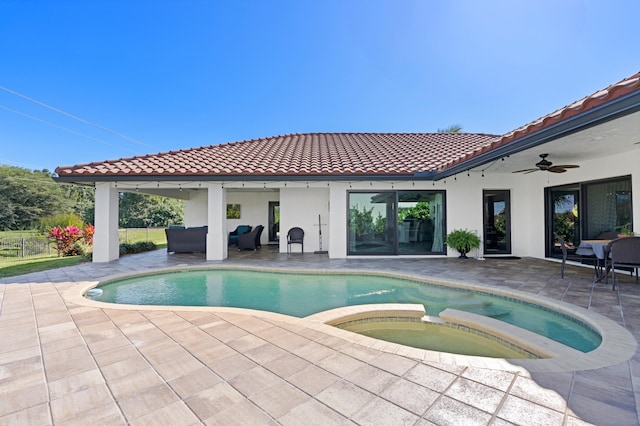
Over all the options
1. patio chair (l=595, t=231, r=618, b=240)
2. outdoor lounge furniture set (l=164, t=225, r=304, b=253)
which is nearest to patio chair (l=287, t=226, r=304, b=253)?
outdoor lounge furniture set (l=164, t=225, r=304, b=253)

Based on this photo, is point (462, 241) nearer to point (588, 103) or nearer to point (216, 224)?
point (588, 103)

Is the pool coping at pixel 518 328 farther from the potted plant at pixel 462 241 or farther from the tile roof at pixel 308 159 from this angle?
the potted plant at pixel 462 241

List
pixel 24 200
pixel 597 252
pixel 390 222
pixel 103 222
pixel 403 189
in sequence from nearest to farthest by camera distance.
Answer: pixel 597 252 < pixel 103 222 < pixel 403 189 < pixel 390 222 < pixel 24 200

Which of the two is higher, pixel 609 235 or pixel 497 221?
pixel 497 221

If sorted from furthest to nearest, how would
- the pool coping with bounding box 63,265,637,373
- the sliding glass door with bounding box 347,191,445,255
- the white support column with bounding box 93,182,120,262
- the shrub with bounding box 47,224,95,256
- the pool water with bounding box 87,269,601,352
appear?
the shrub with bounding box 47,224,95,256
the sliding glass door with bounding box 347,191,445,255
the white support column with bounding box 93,182,120,262
the pool water with bounding box 87,269,601,352
the pool coping with bounding box 63,265,637,373

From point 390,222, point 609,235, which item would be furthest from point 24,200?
point 609,235

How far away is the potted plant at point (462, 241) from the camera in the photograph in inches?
384

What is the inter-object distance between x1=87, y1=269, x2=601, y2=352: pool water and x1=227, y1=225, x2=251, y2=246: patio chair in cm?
561

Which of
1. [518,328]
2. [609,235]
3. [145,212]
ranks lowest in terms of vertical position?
[518,328]

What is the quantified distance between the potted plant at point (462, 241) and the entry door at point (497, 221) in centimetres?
89

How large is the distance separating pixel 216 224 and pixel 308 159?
3950 millimetres

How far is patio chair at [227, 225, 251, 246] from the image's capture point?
13749 millimetres

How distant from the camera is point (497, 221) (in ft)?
34.4

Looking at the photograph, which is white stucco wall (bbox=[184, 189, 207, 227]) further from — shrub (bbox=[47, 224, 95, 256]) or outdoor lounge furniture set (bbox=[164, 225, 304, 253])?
shrub (bbox=[47, 224, 95, 256])
